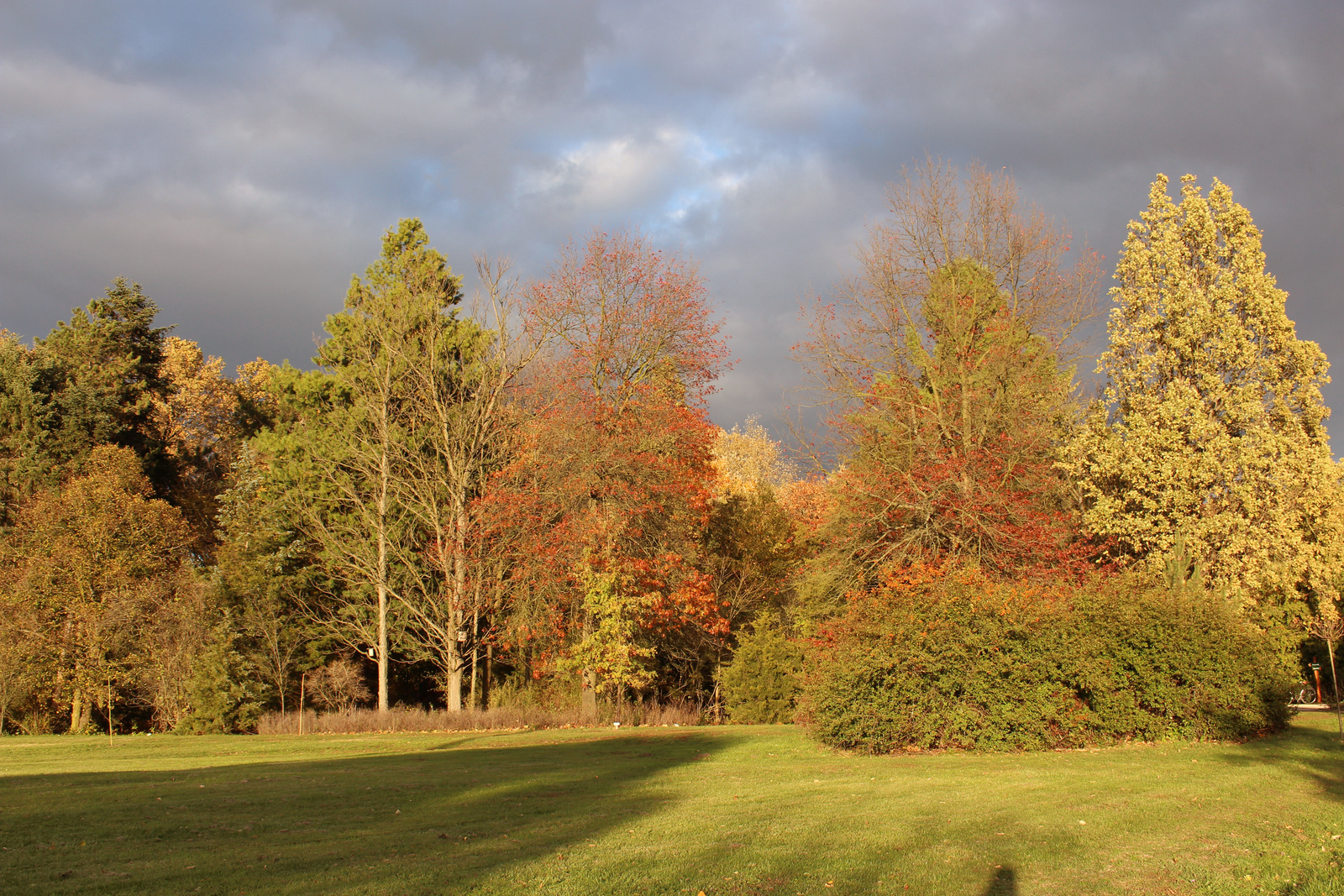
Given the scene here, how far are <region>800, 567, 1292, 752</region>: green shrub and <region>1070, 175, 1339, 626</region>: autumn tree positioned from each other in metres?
6.67

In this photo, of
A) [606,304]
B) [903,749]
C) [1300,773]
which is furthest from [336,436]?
[1300,773]

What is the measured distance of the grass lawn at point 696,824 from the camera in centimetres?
650

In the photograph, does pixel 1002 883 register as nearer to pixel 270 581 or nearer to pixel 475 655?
pixel 475 655

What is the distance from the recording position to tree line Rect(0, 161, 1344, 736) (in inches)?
889

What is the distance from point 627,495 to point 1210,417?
1542 centimetres

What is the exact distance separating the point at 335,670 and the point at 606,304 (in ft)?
48.0

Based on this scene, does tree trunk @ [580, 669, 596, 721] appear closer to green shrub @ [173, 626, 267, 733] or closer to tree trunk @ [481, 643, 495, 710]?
tree trunk @ [481, 643, 495, 710]

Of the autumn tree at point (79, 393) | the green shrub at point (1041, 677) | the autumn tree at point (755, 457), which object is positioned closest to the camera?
the green shrub at point (1041, 677)

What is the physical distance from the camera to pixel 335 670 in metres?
28.8

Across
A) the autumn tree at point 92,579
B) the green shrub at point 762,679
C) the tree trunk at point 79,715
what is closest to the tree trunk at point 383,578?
the autumn tree at point 92,579

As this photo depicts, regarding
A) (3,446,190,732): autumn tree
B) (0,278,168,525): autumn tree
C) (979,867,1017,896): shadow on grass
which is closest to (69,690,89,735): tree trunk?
(3,446,190,732): autumn tree

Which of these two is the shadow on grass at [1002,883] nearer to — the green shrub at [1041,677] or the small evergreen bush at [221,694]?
the green shrub at [1041,677]

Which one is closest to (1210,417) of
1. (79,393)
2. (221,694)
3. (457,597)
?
(457,597)

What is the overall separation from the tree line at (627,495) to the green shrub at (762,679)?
105 millimetres
